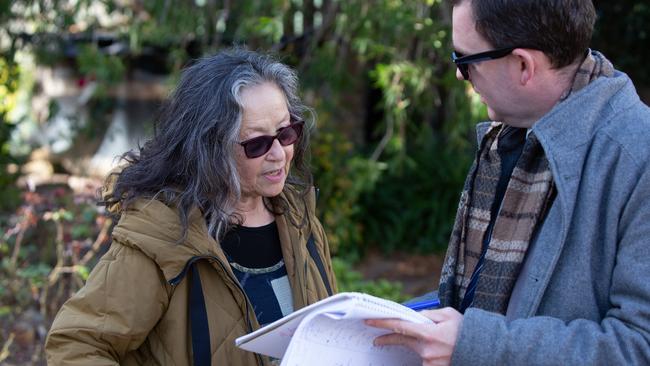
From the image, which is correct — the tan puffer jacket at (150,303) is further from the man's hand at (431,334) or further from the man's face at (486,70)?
the man's face at (486,70)

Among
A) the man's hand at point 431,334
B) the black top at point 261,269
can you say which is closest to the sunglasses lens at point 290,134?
the black top at point 261,269

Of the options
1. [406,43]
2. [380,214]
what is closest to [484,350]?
[406,43]

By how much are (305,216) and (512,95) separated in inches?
39.5

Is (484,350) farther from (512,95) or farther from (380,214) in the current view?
(380,214)

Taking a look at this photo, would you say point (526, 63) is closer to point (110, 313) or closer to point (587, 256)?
point (587, 256)

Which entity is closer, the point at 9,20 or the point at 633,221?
the point at 633,221

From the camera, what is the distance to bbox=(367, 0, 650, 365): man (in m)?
1.61

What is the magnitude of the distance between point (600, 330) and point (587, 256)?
0.50ft

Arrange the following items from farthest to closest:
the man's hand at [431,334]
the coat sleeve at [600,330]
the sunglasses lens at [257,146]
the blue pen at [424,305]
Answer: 1. the sunglasses lens at [257,146]
2. the blue pen at [424,305]
3. the man's hand at [431,334]
4. the coat sleeve at [600,330]

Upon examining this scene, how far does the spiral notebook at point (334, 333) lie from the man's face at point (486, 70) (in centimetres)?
52

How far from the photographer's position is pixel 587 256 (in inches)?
65.5

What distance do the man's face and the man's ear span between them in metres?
0.02

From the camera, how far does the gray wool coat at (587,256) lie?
62.6 inches

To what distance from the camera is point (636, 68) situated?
31.6ft
